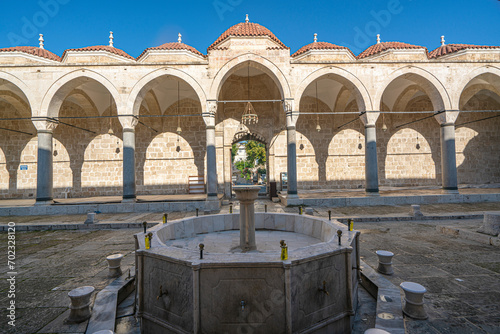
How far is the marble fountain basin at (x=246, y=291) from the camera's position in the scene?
2352 mm

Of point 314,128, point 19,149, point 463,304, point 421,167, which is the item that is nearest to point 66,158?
point 19,149

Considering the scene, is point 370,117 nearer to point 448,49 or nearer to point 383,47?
point 383,47

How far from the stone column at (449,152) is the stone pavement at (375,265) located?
411 centimetres

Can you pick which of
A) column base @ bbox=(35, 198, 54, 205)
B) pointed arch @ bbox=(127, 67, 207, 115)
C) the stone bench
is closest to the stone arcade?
pointed arch @ bbox=(127, 67, 207, 115)

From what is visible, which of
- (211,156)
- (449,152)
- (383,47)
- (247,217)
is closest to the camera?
(247,217)

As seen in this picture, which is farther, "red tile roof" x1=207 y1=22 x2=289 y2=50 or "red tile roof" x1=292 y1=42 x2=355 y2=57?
"red tile roof" x1=292 y1=42 x2=355 y2=57

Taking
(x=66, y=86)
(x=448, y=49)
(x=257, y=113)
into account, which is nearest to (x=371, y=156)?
(x=257, y=113)

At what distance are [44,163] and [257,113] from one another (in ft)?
33.3

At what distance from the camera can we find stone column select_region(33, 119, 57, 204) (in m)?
10.1

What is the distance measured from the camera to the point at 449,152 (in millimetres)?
10750

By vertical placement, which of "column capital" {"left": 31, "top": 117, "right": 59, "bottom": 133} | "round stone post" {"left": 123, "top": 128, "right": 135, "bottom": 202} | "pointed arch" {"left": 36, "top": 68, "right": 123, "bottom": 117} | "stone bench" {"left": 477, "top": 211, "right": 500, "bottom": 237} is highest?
"pointed arch" {"left": 36, "top": 68, "right": 123, "bottom": 117}

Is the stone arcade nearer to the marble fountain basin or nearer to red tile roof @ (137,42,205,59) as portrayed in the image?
red tile roof @ (137,42,205,59)

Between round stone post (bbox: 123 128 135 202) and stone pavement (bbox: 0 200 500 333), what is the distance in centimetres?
317

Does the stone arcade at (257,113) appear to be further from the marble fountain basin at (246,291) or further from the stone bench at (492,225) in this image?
the marble fountain basin at (246,291)
